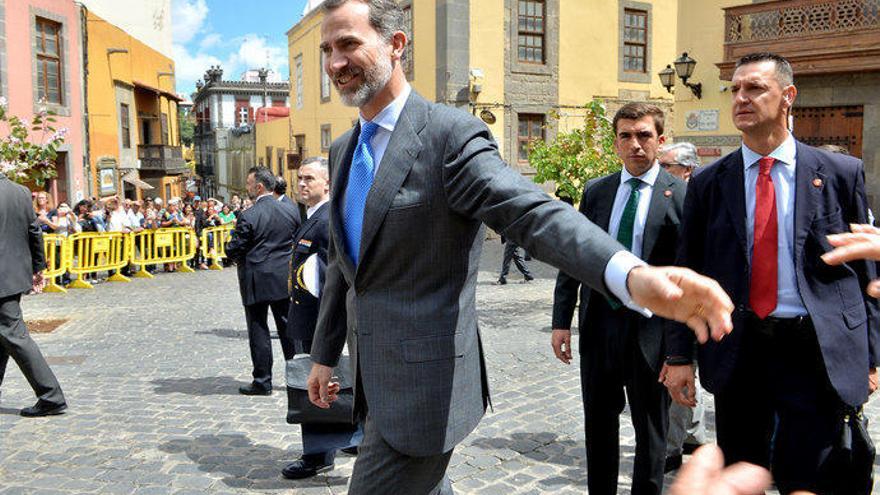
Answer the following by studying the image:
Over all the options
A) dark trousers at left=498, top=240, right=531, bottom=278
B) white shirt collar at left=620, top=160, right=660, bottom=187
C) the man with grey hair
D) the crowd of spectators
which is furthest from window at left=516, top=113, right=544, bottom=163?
white shirt collar at left=620, top=160, right=660, bottom=187

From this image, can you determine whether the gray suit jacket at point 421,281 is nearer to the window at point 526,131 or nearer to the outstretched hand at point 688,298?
the outstretched hand at point 688,298

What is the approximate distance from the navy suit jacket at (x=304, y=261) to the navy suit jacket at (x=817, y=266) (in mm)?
2892

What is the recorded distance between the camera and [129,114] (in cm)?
2859

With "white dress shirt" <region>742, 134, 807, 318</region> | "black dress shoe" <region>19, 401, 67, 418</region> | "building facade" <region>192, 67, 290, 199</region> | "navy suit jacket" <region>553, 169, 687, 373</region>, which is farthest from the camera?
"building facade" <region>192, 67, 290, 199</region>

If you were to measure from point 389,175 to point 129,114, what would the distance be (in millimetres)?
29171

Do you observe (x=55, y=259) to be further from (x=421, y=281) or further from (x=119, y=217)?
(x=421, y=281)

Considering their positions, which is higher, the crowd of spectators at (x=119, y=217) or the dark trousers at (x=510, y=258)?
the crowd of spectators at (x=119, y=217)

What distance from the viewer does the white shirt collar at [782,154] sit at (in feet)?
9.75

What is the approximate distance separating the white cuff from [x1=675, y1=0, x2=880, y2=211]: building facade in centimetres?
1386

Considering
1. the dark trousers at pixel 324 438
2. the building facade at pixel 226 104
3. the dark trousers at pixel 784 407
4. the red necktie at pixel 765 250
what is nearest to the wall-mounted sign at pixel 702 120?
the dark trousers at pixel 324 438

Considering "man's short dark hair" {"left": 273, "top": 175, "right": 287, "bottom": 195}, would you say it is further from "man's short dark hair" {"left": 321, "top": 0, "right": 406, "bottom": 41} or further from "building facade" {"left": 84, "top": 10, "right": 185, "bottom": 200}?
"building facade" {"left": 84, "top": 10, "right": 185, "bottom": 200}

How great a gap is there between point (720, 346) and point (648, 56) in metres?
23.5

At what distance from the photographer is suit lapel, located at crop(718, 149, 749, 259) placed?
9.63 ft

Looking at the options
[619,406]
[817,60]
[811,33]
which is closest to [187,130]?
[811,33]
